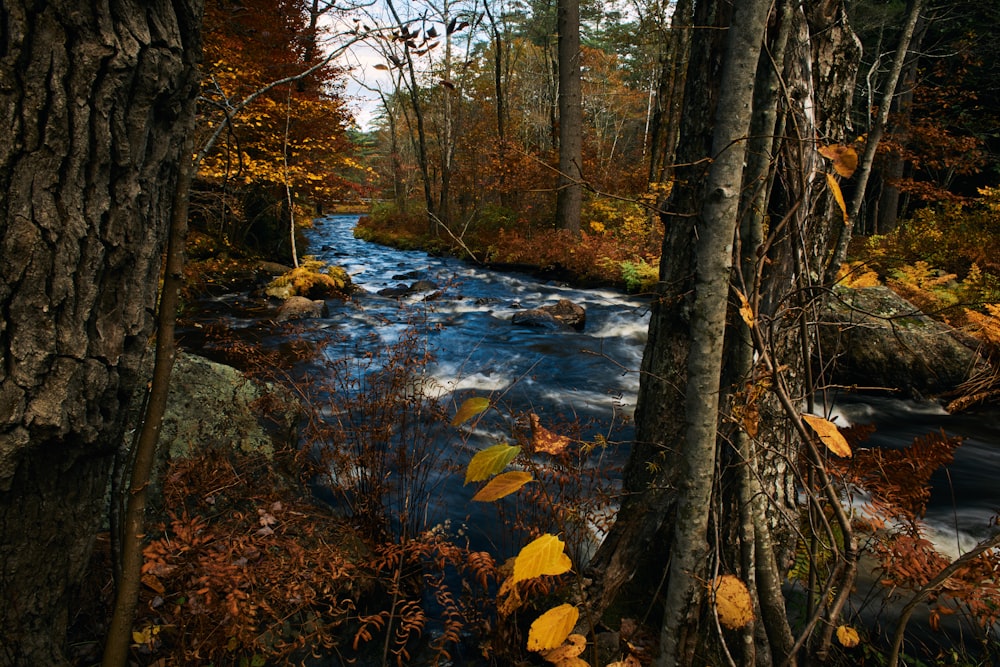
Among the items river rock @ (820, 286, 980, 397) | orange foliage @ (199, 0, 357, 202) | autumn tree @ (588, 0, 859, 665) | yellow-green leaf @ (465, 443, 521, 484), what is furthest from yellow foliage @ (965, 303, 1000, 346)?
orange foliage @ (199, 0, 357, 202)

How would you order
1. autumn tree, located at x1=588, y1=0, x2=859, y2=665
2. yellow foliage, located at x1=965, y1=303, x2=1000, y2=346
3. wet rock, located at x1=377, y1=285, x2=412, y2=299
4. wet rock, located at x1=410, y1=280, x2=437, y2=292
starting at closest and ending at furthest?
autumn tree, located at x1=588, y1=0, x2=859, y2=665
yellow foliage, located at x1=965, y1=303, x2=1000, y2=346
wet rock, located at x1=377, y1=285, x2=412, y2=299
wet rock, located at x1=410, y1=280, x2=437, y2=292

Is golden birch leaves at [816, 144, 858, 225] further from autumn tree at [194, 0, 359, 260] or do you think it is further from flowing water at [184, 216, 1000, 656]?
autumn tree at [194, 0, 359, 260]

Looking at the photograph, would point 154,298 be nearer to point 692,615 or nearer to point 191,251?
point 692,615

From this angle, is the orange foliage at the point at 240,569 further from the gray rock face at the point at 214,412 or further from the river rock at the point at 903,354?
the river rock at the point at 903,354

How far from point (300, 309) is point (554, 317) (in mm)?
4709

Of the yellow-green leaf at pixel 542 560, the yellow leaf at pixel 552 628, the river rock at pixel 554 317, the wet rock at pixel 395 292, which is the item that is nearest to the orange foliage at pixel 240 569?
the yellow leaf at pixel 552 628

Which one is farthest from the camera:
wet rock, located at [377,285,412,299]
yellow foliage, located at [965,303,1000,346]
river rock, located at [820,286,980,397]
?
wet rock, located at [377,285,412,299]

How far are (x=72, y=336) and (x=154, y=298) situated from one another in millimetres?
225

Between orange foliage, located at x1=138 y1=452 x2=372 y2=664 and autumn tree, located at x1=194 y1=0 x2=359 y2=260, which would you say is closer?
orange foliage, located at x1=138 y1=452 x2=372 y2=664

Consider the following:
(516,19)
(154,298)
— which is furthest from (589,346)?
(516,19)

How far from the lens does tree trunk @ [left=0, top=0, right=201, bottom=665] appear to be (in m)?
1.10

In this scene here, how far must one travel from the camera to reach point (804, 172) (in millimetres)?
1804

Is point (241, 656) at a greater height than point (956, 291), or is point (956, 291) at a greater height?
point (956, 291)

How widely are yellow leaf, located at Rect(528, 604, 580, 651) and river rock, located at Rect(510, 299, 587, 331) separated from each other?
766 centimetres
